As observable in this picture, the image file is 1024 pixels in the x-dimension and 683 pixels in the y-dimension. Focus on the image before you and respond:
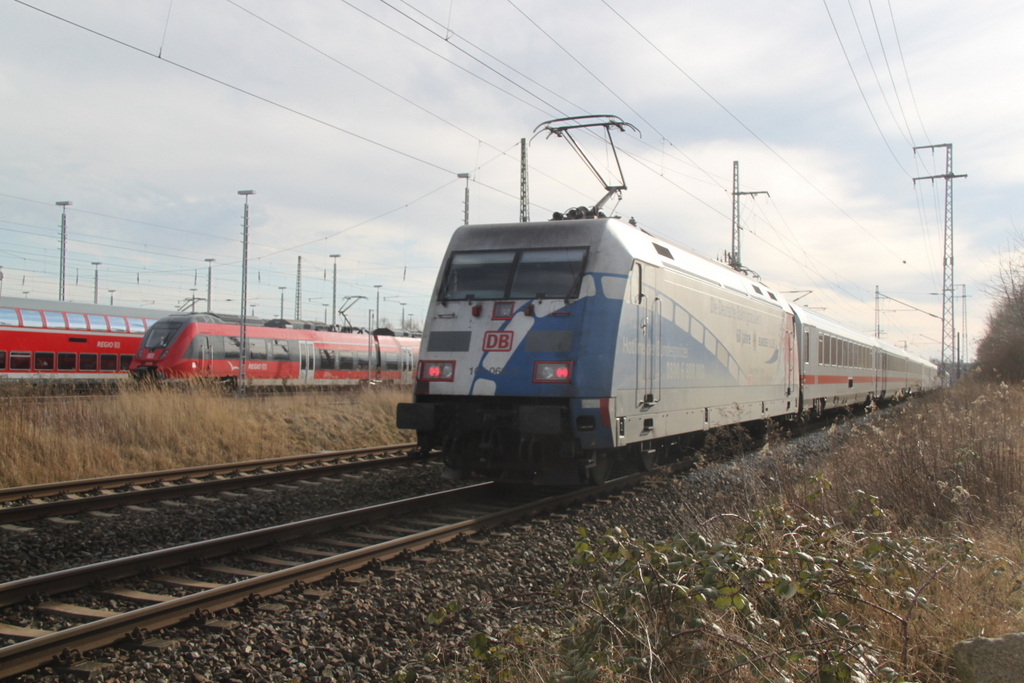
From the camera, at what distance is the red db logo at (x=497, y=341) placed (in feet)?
26.6

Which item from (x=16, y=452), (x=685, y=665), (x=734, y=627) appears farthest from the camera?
(x=16, y=452)

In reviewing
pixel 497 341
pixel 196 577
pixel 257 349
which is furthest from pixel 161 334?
pixel 196 577

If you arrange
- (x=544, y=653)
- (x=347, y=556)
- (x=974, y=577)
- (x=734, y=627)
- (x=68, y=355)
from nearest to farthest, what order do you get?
1. (x=734, y=627)
2. (x=544, y=653)
3. (x=974, y=577)
4. (x=347, y=556)
5. (x=68, y=355)

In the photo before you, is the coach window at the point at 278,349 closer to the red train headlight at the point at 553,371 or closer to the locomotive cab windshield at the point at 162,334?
the locomotive cab windshield at the point at 162,334

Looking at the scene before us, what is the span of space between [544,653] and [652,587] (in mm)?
700

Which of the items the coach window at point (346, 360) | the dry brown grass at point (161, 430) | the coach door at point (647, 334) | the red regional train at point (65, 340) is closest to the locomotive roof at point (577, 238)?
the coach door at point (647, 334)

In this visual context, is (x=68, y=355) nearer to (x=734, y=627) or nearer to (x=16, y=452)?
(x=16, y=452)

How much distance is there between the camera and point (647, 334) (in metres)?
8.63

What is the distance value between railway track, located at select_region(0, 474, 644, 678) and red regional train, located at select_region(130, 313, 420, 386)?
47.3ft

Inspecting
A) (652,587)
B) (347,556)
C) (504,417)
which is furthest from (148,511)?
(652,587)

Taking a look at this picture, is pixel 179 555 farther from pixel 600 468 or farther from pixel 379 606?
pixel 600 468

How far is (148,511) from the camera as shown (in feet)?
24.6

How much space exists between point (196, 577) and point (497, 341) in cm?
390

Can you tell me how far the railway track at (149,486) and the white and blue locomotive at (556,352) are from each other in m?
1.16
